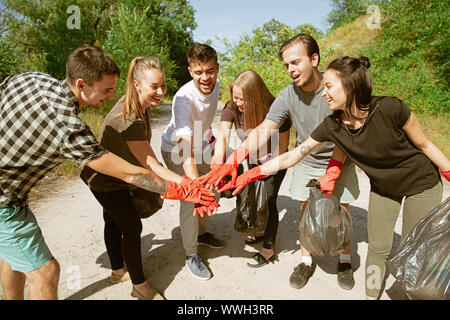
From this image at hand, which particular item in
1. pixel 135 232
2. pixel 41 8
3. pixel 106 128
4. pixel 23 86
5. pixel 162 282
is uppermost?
pixel 41 8

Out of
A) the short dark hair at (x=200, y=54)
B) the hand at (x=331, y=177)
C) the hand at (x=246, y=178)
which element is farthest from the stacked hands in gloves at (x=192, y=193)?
the short dark hair at (x=200, y=54)

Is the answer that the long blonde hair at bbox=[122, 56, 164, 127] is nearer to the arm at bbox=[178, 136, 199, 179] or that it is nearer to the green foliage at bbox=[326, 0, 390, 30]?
the arm at bbox=[178, 136, 199, 179]

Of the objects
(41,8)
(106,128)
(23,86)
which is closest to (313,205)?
(106,128)

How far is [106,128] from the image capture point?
2.06m

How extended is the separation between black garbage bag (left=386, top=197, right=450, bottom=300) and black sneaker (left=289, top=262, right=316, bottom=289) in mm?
836

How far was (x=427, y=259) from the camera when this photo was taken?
1695mm

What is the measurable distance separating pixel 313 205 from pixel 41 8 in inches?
726

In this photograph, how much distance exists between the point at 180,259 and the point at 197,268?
0.34 metres

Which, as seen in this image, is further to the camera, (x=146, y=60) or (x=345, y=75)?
(x=146, y=60)

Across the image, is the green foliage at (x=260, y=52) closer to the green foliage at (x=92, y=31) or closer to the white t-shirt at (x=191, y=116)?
the green foliage at (x=92, y=31)

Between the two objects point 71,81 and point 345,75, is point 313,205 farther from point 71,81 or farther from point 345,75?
point 71,81

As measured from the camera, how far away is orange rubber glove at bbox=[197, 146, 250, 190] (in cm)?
242

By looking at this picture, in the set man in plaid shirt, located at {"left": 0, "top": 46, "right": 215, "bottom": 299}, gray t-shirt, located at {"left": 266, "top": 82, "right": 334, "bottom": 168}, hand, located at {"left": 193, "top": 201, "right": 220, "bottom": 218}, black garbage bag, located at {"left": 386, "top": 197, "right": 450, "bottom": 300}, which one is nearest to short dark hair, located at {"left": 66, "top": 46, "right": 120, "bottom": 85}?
man in plaid shirt, located at {"left": 0, "top": 46, "right": 215, "bottom": 299}

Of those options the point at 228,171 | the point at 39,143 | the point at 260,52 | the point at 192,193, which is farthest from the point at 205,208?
the point at 260,52
